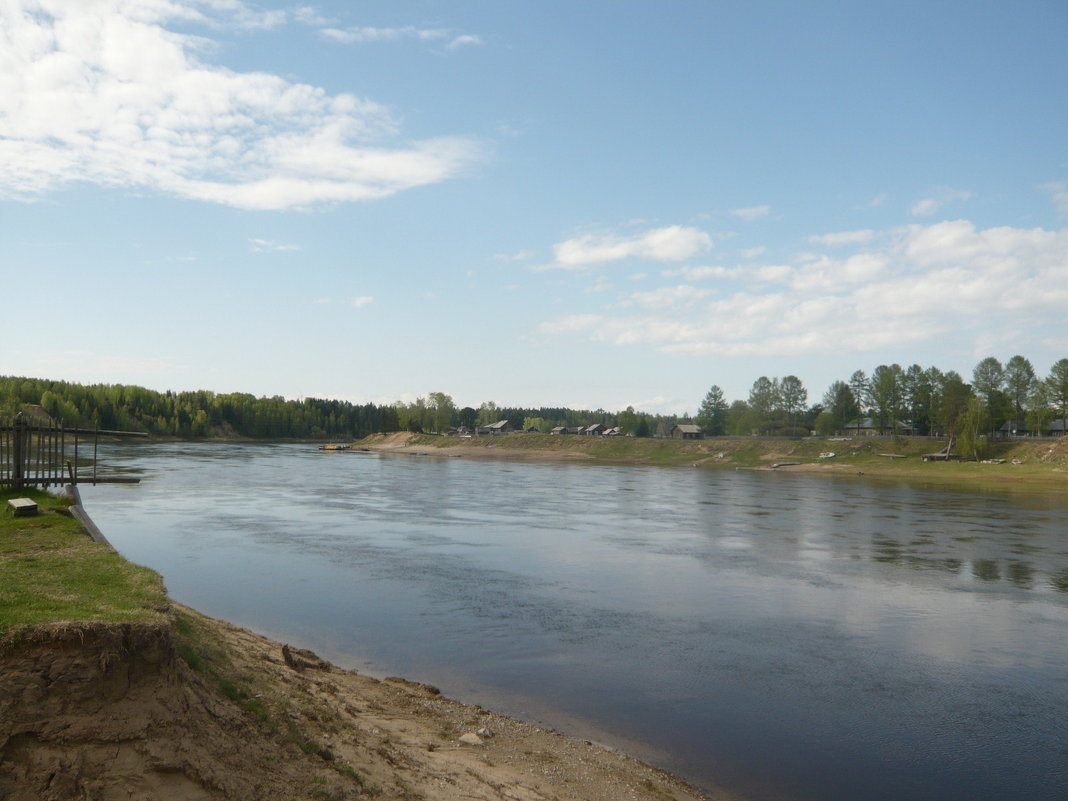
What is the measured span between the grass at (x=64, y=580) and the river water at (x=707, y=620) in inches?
216

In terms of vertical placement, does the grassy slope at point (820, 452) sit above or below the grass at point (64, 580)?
below

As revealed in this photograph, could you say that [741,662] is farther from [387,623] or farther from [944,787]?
[387,623]

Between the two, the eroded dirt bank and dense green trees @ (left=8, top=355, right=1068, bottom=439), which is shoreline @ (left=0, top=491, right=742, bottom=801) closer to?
the eroded dirt bank

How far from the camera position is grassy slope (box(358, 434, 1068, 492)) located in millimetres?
82500

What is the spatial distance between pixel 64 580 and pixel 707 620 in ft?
53.8

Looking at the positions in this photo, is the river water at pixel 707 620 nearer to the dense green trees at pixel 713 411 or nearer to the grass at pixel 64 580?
the grass at pixel 64 580

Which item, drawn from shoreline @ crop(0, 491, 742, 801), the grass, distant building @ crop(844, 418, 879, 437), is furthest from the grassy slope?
the grass

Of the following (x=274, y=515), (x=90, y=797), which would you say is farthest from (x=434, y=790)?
(x=274, y=515)

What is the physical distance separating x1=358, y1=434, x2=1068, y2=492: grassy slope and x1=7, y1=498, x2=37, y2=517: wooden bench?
80.7m

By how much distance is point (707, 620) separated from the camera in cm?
2131

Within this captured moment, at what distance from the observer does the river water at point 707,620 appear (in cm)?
1314

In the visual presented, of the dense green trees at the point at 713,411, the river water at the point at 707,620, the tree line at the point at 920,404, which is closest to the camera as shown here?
the river water at the point at 707,620

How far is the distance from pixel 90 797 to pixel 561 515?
40639 mm

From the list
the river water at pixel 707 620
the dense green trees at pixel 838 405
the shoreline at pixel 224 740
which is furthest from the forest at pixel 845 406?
the shoreline at pixel 224 740
